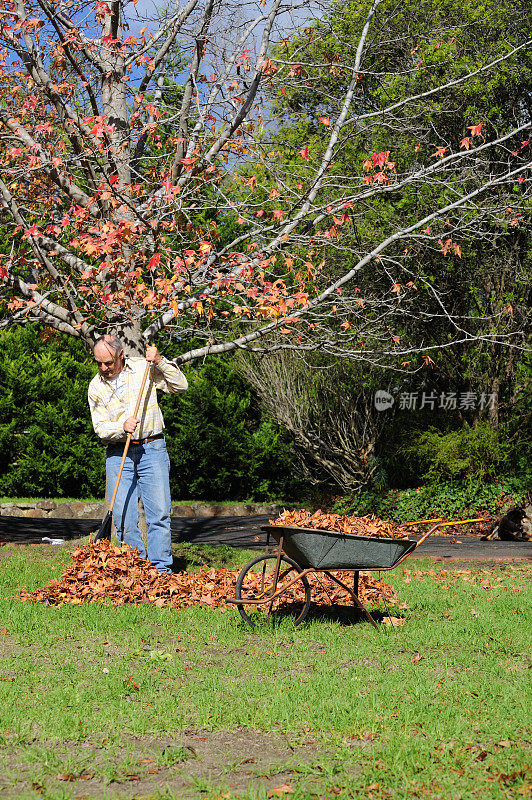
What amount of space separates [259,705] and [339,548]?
131 cm

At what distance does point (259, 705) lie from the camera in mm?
3635

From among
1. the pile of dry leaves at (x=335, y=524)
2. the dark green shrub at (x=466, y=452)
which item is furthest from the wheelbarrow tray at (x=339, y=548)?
the dark green shrub at (x=466, y=452)

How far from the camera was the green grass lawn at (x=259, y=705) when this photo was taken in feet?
9.59

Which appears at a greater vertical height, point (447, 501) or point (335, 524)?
point (335, 524)

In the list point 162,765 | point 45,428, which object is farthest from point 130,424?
point 45,428

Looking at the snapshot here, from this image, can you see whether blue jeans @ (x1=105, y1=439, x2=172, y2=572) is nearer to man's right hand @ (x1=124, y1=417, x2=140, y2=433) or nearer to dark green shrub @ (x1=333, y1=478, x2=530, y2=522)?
man's right hand @ (x1=124, y1=417, x2=140, y2=433)

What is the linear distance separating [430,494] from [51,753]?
9.27 meters

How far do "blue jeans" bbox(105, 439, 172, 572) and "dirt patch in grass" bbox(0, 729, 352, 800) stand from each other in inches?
106

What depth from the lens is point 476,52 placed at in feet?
36.2

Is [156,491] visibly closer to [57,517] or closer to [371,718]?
[371,718]

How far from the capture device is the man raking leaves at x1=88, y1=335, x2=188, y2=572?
592 centimetres

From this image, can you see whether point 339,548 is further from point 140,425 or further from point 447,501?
point 447,501

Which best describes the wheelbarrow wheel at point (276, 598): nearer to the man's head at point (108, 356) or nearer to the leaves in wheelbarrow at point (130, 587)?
the leaves in wheelbarrow at point (130, 587)

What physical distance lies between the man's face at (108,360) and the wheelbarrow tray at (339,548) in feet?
6.15
